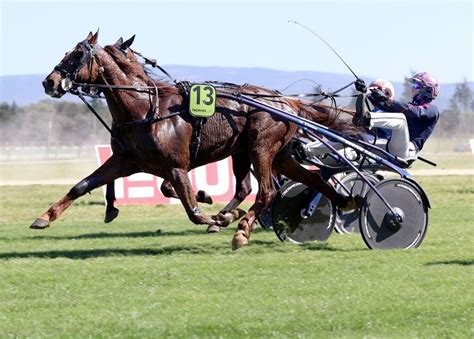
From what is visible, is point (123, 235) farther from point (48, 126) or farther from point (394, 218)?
point (48, 126)

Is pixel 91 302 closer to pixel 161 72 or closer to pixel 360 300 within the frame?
pixel 360 300

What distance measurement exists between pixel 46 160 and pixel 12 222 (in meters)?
32.9

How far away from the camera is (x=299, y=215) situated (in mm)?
12461

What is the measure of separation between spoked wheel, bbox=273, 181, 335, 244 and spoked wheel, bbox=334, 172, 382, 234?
0.21m

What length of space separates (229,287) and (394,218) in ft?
9.40

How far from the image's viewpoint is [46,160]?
50031 millimetres

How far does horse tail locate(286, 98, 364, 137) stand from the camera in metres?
12.3

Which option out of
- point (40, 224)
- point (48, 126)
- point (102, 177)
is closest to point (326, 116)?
point (102, 177)

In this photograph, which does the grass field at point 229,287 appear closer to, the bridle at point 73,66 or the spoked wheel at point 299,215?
the spoked wheel at point 299,215

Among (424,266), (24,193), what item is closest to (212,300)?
(424,266)

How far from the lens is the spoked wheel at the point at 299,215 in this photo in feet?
40.7

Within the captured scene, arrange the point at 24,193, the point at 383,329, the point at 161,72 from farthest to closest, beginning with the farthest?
the point at 24,193 < the point at 161,72 < the point at 383,329

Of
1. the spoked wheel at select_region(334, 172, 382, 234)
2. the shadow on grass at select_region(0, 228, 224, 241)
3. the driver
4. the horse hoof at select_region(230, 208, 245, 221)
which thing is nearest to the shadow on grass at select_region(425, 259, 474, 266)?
the driver

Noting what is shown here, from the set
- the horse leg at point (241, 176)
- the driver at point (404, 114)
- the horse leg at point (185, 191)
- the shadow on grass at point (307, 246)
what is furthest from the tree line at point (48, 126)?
the horse leg at point (185, 191)
